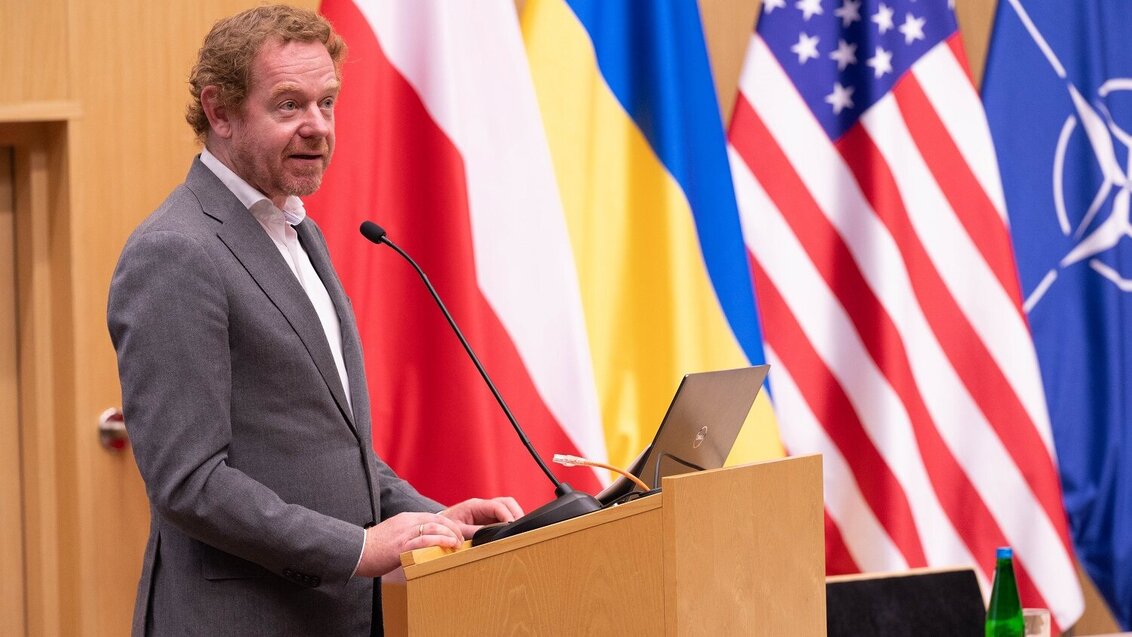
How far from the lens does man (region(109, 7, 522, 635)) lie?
1.67 metres

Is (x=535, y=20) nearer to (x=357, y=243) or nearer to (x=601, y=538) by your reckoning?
(x=357, y=243)

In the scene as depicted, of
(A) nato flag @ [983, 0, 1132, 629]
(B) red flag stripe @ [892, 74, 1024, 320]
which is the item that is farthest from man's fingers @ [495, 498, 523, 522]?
(A) nato flag @ [983, 0, 1132, 629]

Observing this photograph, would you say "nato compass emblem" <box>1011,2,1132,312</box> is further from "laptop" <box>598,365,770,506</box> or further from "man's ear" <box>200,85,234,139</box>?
"man's ear" <box>200,85,234,139</box>

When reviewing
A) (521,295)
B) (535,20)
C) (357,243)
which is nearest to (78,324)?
(357,243)

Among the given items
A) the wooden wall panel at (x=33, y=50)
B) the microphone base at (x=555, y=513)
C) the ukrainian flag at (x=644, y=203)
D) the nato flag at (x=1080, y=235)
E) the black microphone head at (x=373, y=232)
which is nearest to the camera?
the microphone base at (x=555, y=513)

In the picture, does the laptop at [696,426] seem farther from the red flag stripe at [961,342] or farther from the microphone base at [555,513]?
the red flag stripe at [961,342]

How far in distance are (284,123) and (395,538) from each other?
68 centimetres

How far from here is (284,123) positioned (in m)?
1.90

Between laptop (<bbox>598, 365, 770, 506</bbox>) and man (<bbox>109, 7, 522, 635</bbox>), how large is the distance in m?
0.29

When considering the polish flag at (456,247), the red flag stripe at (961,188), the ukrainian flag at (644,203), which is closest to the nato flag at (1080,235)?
the red flag stripe at (961,188)

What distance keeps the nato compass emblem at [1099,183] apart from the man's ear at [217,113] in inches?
108

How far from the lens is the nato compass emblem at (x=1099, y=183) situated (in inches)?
150

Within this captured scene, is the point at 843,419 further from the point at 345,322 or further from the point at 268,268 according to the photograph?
the point at 268,268

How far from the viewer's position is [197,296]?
1693mm
